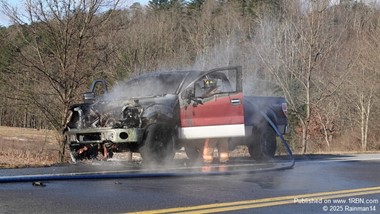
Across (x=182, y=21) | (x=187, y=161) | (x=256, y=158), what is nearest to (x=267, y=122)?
(x=256, y=158)

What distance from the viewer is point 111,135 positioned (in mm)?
9438

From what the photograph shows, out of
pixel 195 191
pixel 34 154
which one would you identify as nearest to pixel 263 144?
pixel 195 191

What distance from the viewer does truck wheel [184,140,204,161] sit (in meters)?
10.8

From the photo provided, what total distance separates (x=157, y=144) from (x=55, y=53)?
8746 millimetres

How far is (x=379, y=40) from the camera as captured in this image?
31.0 m

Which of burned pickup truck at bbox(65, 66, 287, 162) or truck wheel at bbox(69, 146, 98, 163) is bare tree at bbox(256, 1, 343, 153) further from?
truck wheel at bbox(69, 146, 98, 163)

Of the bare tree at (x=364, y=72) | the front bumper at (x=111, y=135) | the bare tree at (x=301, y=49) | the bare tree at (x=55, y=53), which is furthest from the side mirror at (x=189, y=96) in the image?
the bare tree at (x=364, y=72)

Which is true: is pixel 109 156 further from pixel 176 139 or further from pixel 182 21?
pixel 182 21

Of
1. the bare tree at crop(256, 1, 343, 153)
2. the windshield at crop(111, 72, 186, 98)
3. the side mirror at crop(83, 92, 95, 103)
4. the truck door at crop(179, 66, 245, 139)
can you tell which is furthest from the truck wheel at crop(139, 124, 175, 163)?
the bare tree at crop(256, 1, 343, 153)

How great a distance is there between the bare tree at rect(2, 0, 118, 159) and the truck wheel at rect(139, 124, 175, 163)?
786cm

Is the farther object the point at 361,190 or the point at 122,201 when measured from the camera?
the point at 361,190

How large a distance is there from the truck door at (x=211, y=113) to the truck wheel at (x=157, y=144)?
1.43ft

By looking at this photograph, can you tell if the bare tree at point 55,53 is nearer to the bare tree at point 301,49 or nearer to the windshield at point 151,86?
the windshield at point 151,86

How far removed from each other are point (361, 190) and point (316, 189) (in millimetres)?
671
